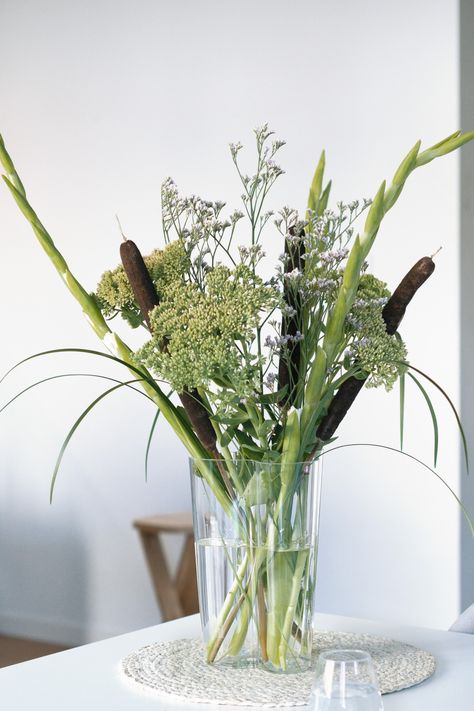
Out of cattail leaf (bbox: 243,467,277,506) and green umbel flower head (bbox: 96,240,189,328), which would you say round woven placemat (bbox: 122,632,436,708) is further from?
green umbel flower head (bbox: 96,240,189,328)

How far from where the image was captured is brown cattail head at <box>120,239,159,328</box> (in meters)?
1.02

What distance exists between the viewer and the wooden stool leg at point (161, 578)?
3.47 m

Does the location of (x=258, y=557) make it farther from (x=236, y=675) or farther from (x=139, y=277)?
(x=139, y=277)

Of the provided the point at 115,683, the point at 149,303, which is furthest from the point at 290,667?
the point at 149,303

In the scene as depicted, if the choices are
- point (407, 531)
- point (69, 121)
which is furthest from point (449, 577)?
Result: point (69, 121)

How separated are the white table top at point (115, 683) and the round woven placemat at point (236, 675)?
0.05 feet

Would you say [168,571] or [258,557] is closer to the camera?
[258,557]

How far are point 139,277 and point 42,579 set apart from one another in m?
3.02

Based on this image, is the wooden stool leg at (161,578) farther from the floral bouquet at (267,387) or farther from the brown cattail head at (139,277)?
the brown cattail head at (139,277)

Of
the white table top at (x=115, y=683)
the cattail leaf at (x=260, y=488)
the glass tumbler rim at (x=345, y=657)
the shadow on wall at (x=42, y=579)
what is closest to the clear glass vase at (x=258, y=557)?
the cattail leaf at (x=260, y=488)

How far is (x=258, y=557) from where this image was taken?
3.29 ft

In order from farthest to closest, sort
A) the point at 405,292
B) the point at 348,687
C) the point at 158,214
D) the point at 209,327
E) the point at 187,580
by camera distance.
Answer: the point at 187,580, the point at 158,214, the point at 405,292, the point at 209,327, the point at 348,687

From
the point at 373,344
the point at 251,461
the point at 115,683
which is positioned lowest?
the point at 115,683

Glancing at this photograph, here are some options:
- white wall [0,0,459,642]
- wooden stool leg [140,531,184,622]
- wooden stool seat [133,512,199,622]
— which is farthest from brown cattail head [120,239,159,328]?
wooden stool leg [140,531,184,622]
